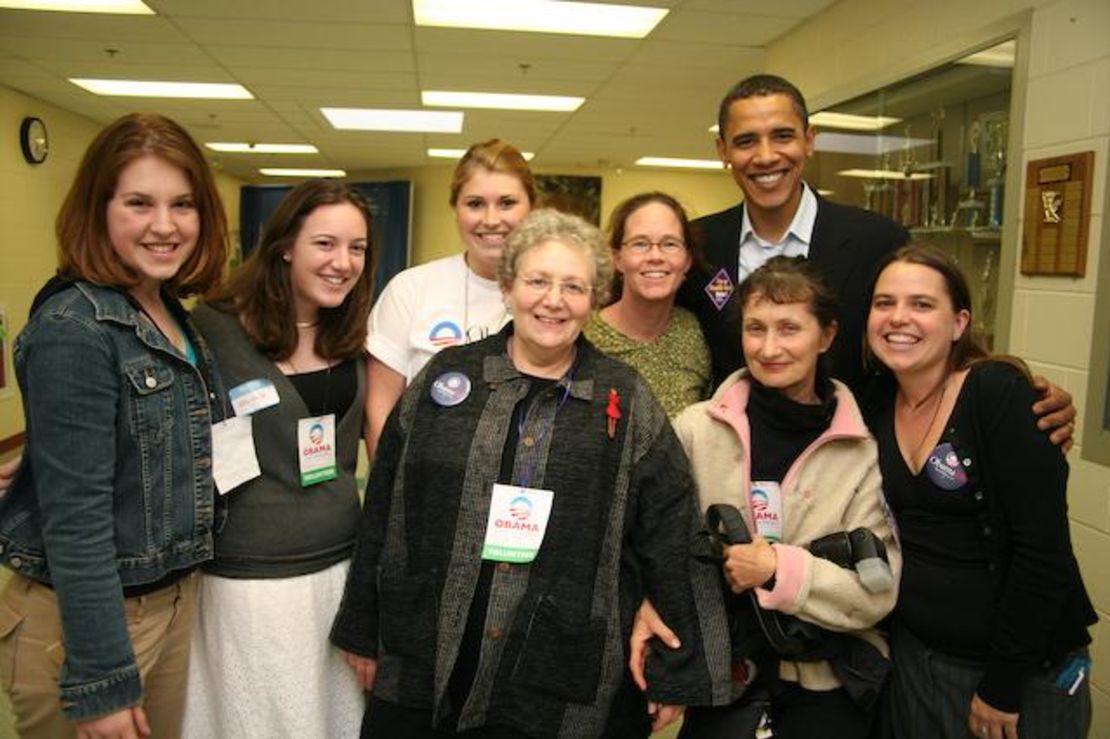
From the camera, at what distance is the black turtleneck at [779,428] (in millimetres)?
1669

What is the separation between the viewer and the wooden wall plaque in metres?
2.49

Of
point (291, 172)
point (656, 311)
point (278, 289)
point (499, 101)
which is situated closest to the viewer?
point (278, 289)

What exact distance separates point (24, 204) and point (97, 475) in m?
7.17

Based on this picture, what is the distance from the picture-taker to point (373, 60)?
5.52 metres

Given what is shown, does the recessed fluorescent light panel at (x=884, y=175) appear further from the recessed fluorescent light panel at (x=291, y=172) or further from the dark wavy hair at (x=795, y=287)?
the recessed fluorescent light panel at (x=291, y=172)

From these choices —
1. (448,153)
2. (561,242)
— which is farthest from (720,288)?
(448,153)

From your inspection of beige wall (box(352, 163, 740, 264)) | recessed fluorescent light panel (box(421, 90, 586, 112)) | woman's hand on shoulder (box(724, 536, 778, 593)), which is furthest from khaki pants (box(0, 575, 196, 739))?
beige wall (box(352, 163, 740, 264))

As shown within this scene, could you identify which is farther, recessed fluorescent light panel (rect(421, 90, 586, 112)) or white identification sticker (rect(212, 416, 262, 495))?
recessed fluorescent light panel (rect(421, 90, 586, 112))

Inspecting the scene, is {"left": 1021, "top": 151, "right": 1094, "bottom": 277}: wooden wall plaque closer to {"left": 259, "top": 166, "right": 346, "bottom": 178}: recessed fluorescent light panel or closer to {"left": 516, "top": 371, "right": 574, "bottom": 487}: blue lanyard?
{"left": 516, "top": 371, "right": 574, "bottom": 487}: blue lanyard

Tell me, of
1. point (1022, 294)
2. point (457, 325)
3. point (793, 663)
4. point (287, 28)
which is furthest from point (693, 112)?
point (793, 663)

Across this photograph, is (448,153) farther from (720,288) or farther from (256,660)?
(256,660)

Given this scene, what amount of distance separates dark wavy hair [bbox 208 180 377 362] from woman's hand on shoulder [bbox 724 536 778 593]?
1.00 meters

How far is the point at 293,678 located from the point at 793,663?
108 centimetres

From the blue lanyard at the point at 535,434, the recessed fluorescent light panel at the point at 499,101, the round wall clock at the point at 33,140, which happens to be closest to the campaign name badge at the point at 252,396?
the blue lanyard at the point at 535,434
